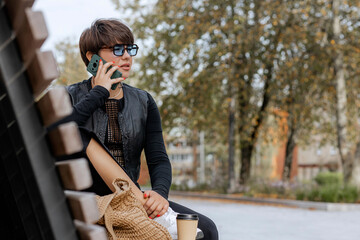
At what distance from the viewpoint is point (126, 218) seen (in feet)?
7.04

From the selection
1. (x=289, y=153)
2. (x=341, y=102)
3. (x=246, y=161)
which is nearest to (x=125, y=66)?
(x=341, y=102)

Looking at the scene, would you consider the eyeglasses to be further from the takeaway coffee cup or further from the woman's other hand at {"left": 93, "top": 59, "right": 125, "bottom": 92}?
the takeaway coffee cup

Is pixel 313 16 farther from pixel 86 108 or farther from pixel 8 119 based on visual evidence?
pixel 8 119

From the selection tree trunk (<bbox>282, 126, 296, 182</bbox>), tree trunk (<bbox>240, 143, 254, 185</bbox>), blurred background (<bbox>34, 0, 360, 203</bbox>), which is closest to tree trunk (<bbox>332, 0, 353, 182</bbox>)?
blurred background (<bbox>34, 0, 360, 203</bbox>)

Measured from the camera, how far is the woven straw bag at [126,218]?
6.93 ft

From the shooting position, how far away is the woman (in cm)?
263

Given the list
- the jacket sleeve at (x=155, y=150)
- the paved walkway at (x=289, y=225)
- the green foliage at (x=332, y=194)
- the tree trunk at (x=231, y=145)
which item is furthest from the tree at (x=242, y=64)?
the jacket sleeve at (x=155, y=150)

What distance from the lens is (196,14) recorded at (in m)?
21.2

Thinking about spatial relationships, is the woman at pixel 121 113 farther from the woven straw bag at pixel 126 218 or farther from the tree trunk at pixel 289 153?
the tree trunk at pixel 289 153

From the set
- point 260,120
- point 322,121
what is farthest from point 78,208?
point 322,121

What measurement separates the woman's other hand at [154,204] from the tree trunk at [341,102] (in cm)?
1736

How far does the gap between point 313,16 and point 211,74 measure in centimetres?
440

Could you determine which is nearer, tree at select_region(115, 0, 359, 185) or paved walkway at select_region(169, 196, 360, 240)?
paved walkway at select_region(169, 196, 360, 240)

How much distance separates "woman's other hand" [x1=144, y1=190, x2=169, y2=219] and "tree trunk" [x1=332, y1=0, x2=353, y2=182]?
17.4 metres
